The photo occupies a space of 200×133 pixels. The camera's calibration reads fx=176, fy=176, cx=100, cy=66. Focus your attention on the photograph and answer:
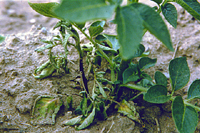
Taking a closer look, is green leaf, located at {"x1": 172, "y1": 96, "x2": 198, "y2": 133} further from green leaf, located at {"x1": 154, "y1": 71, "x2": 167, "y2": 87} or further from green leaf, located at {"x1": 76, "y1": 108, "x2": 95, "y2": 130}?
green leaf, located at {"x1": 76, "y1": 108, "x2": 95, "y2": 130}

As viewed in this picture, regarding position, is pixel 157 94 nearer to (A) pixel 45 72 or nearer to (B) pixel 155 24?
(B) pixel 155 24

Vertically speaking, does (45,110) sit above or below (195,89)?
below

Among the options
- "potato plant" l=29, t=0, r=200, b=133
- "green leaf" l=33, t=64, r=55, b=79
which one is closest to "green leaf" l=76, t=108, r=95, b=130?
"potato plant" l=29, t=0, r=200, b=133

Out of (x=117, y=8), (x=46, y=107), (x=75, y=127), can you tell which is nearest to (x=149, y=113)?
(x=75, y=127)

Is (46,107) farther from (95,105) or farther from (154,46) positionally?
(154,46)

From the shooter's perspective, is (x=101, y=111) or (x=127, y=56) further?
(x=101, y=111)

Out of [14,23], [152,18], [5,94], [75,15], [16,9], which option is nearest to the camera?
[75,15]

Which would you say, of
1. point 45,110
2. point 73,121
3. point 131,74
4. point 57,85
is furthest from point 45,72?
point 131,74

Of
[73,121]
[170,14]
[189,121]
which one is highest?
[170,14]
